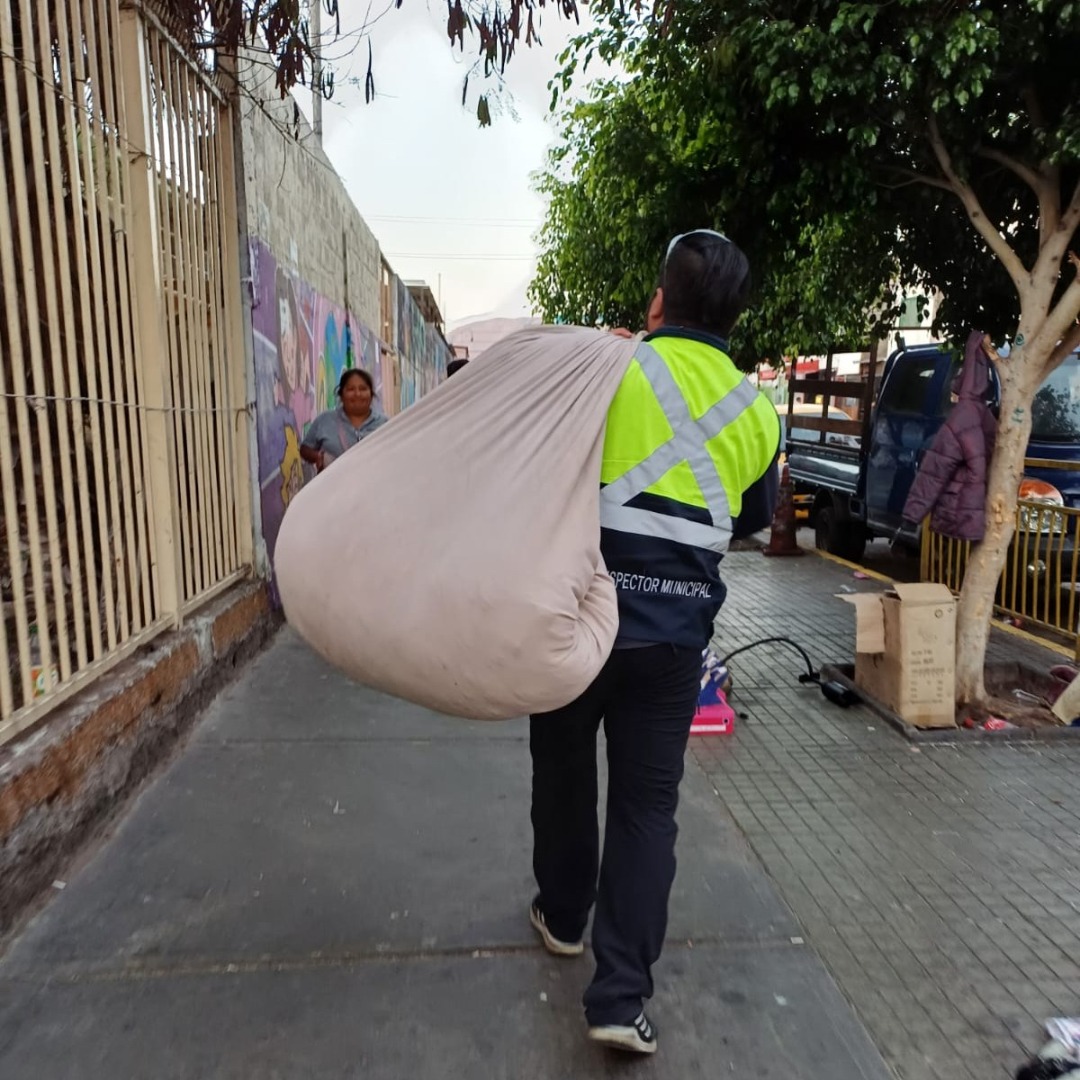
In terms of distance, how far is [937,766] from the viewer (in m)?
4.02

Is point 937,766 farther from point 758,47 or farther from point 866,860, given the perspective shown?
point 758,47

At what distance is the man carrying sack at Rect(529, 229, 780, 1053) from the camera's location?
6.50 ft

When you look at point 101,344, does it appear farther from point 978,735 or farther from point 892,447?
point 892,447

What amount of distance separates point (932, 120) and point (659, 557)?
363cm

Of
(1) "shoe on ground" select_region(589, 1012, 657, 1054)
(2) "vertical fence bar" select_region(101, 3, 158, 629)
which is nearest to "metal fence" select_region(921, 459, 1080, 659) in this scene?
(1) "shoe on ground" select_region(589, 1012, 657, 1054)

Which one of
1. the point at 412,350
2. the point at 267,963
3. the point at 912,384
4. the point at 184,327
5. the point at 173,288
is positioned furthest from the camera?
the point at 412,350

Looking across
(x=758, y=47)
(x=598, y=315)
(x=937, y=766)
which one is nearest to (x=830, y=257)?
(x=758, y=47)

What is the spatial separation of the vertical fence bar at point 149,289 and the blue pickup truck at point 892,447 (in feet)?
16.3

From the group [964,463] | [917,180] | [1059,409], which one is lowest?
[964,463]

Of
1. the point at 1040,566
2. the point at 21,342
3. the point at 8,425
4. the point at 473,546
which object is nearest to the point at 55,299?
the point at 21,342

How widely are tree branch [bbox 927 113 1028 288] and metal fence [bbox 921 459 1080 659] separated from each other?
1795 mm

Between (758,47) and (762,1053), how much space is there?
420 cm

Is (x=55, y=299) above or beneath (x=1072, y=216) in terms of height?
beneath

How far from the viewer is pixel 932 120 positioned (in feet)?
14.7
